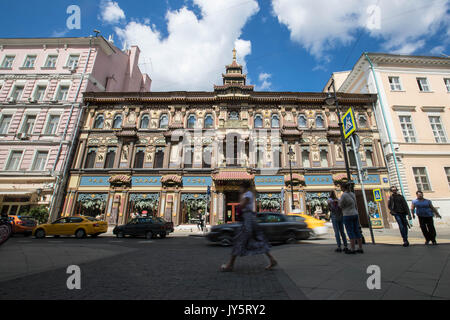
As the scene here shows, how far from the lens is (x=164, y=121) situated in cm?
2098

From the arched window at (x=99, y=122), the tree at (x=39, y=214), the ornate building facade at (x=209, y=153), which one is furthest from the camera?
the arched window at (x=99, y=122)

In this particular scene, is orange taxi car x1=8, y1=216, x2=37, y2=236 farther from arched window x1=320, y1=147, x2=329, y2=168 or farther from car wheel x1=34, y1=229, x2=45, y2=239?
arched window x1=320, y1=147, x2=329, y2=168

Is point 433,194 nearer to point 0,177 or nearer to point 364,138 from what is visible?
point 364,138

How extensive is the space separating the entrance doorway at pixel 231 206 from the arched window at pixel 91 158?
43.7 ft

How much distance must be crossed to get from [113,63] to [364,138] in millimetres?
30222

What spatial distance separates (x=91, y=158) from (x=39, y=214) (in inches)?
238

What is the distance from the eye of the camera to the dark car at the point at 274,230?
923cm

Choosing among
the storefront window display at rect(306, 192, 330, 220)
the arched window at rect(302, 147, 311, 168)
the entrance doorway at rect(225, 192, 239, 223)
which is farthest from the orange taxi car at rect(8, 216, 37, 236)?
the arched window at rect(302, 147, 311, 168)

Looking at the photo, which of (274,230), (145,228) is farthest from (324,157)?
(145,228)

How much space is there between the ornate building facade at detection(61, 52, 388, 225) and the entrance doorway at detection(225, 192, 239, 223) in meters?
0.09

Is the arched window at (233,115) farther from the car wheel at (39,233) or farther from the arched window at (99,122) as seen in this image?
the car wheel at (39,233)

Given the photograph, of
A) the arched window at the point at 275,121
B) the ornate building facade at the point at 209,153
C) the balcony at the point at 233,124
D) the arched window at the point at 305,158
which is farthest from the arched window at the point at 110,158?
the arched window at the point at 305,158

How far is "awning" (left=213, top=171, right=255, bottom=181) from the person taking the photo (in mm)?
17163
